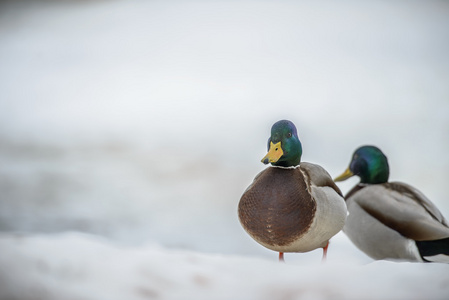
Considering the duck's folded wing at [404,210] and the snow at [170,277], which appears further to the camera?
the duck's folded wing at [404,210]

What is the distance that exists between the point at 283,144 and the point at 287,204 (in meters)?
0.18

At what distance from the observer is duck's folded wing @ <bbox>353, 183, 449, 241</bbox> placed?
1750 mm

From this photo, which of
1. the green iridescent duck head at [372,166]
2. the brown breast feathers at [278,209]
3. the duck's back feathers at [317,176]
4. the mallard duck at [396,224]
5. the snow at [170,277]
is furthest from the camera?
the green iridescent duck head at [372,166]

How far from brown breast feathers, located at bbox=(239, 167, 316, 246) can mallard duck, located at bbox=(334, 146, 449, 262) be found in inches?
18.0

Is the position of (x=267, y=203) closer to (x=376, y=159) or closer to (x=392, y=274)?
(x=392, y=274)

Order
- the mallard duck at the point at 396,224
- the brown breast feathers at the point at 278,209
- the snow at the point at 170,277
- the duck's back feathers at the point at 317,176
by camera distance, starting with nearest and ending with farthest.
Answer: the snow at the point at 170,277 < the brown breast feathers at the point at 278,209 < the duck's back feathers at the point at 317,176 < the mallard duck at the point at 396,224

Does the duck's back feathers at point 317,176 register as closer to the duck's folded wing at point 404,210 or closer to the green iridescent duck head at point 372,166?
the duck's folded wing at point 404,210

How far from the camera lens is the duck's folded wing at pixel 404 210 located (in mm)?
1750

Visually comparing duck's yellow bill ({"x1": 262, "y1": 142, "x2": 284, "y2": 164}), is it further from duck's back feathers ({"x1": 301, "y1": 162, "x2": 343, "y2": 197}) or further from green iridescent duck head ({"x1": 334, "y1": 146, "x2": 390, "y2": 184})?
green iridescent duck head ({"x1": 334, "y1": 146, "x2": 390, "y2": 184})

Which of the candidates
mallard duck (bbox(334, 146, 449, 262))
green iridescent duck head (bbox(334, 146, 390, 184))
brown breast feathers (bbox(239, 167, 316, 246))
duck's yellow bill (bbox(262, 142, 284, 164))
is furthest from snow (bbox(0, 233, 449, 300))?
green iridescent duck head (bbox(334, 146, 390, 184))

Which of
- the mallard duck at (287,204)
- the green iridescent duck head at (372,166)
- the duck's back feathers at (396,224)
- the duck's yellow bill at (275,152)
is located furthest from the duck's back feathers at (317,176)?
the green iridescent duck head at (372,166)

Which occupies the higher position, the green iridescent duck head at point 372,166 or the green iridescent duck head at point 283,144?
the green iridescent duck head at point 372,166

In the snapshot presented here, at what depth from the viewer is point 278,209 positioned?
150cm

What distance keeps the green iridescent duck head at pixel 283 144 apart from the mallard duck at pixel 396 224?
19.9 inches
